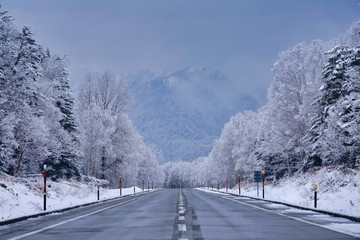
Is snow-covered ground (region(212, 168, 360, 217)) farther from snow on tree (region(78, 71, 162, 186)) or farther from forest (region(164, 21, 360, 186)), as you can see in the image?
snow on tree (region(78, 71, 162, 186))

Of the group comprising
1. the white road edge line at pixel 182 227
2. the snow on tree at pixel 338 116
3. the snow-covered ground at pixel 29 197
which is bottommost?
the snow-covered ground at pixel 29 197

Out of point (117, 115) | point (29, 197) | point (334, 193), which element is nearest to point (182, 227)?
point (29, 197)

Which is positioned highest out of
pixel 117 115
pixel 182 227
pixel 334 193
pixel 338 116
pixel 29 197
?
pixel 117 115

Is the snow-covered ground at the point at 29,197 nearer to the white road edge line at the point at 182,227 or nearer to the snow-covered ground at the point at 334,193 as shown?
the white road edge line at the point at 182,227

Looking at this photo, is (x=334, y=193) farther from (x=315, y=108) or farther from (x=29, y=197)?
(x=29, y=197)

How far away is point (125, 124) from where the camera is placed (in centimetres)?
5259

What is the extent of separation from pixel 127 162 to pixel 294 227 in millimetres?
45359

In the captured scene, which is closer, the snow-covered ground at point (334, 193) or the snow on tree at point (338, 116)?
the snow-covered ground at point (334, 193)

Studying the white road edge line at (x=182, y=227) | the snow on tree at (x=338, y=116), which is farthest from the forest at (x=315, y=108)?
the white road edge line at (x=182, y=227)

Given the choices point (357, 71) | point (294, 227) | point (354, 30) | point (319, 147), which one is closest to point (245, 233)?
point (294, 227)

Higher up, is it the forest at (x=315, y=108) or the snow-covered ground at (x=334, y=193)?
the forest at (x=315, y=108)

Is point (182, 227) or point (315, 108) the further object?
point (315, 108)

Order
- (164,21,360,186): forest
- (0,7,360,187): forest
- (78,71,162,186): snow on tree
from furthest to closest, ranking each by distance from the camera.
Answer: (78,71,162,186): snow on tree → (164,21,360,186): forest → (0,7,360,187): forest

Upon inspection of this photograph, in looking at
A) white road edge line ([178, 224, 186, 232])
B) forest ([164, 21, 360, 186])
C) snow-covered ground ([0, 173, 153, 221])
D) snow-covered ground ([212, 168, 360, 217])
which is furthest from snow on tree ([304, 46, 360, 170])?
snow-covered ground ([0, 173, 153, 221])
